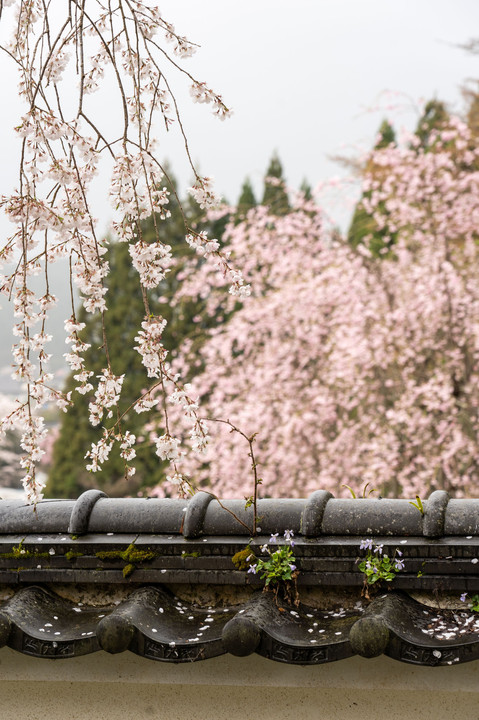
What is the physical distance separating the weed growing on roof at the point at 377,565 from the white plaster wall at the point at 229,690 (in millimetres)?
156

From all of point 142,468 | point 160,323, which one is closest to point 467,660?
point 160,323

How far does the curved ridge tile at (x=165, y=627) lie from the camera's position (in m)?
1.51

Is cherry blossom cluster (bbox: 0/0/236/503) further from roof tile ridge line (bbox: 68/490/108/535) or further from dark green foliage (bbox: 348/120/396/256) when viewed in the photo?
dark green foliage (bbox: 348/120/396/256)

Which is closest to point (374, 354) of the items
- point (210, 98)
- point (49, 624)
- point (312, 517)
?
point (210, 98)

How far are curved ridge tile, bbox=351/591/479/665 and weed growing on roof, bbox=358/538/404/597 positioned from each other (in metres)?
0.05

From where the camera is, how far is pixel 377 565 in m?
1.62

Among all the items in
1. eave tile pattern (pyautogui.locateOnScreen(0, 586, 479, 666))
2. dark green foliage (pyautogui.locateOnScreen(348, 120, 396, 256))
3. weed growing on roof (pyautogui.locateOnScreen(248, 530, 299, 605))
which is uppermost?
dark green foliage (pyautogui.locateOnScreen(348, 120, 396, 256))

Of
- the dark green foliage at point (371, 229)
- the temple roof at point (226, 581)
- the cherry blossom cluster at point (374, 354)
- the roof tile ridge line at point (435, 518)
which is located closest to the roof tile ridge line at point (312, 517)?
the temple roof at point (226, 581)

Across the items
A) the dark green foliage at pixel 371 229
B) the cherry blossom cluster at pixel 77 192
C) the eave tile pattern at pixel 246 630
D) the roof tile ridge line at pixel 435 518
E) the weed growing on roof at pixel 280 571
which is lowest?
the eave tile pattern at pixel 246 630

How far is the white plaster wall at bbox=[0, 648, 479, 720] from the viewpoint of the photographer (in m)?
1.56

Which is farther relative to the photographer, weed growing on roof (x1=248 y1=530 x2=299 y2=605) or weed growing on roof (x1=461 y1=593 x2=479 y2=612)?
weed growing on roof (x1=248 y1=530 x2=299 y2=605)

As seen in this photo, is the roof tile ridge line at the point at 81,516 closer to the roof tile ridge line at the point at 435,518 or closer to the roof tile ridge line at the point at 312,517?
the roof tile ridge line at the point at 312,517

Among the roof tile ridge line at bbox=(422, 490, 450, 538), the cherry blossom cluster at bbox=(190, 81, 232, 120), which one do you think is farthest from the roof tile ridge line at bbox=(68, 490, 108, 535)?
the cherry blossom cluster at bbox=(190, 81, 232, 120)

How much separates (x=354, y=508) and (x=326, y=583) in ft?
0.62
